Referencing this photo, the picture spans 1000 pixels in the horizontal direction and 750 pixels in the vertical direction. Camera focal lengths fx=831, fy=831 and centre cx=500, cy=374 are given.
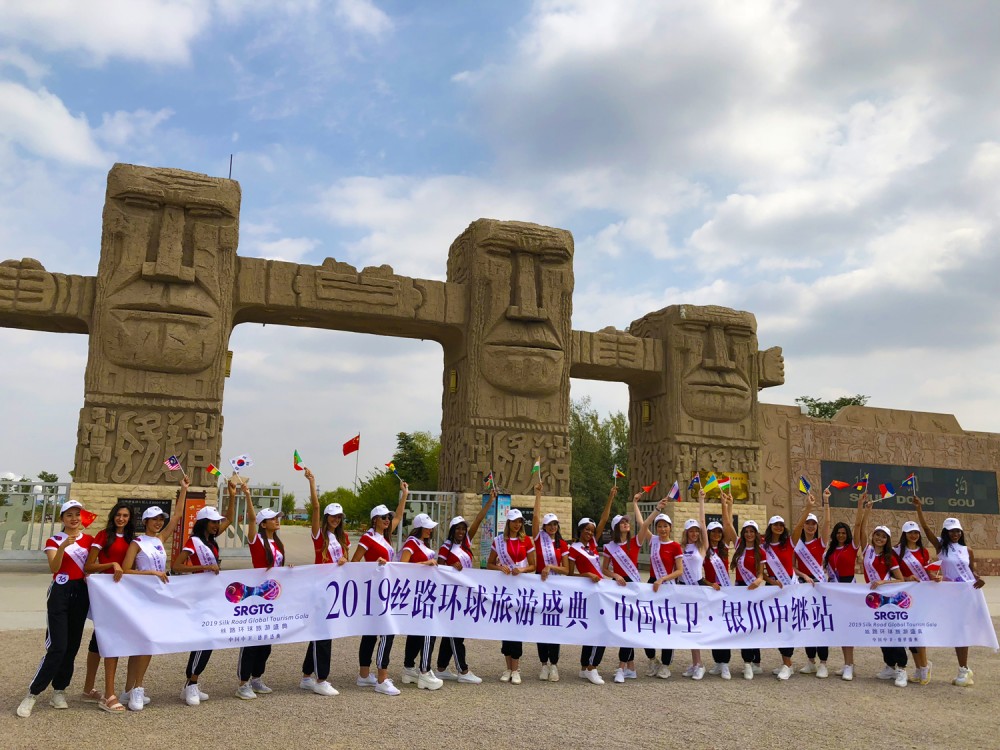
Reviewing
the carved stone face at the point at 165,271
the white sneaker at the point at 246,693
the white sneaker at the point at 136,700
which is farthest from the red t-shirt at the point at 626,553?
the carved stone face at the point at 165,271

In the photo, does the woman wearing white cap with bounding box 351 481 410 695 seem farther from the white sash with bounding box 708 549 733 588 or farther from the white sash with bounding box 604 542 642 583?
the white sash with bounding box 708 549 733 588

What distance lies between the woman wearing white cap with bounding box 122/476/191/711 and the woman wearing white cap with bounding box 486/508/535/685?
109 inches

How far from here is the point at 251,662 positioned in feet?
21.1

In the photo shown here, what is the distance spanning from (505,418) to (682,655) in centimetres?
779

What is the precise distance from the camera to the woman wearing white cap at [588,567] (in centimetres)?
744

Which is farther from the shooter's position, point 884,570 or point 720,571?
point 884,570

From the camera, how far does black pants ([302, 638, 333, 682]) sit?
6.52m

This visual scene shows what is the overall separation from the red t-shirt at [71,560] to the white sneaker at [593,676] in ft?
13.9

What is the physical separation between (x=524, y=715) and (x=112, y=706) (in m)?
2.89

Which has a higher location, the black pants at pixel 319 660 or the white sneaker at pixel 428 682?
the black pants at pixel 319 660

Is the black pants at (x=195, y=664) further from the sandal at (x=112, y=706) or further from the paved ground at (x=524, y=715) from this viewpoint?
the sandal at (x=112, y=706)

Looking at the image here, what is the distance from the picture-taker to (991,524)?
70.9ft

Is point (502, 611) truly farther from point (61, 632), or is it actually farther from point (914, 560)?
point (914, 560)

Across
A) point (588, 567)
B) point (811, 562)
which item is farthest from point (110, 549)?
point (811, 562)
